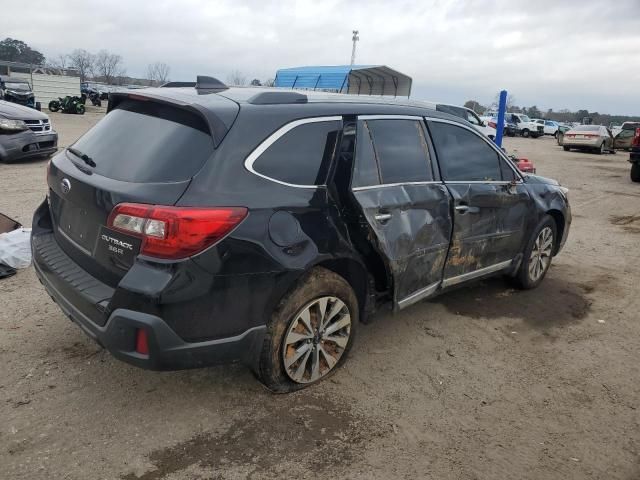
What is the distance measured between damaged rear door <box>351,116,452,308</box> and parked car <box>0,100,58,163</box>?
903 cm

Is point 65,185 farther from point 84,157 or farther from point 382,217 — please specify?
point 382,217

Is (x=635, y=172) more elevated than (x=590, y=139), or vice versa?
(x=590, y=139)

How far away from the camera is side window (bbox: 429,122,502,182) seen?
389cm

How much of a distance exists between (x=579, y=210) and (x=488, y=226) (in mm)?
6709

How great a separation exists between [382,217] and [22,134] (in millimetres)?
9479

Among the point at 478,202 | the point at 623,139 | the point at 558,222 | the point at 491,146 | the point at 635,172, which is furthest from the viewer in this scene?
the point at 623,139

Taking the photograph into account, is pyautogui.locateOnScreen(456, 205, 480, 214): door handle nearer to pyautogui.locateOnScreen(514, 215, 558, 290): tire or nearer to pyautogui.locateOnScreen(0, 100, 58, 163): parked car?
pyautogui.locateOnScreen(514, 215, 558, 290): tire

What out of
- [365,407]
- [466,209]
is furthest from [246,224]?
[466,209]

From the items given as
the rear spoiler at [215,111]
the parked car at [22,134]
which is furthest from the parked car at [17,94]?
the rear spoiler at [215,111]

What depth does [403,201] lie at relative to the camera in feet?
11.3

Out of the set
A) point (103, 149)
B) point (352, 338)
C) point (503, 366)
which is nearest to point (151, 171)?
point (103, 149)

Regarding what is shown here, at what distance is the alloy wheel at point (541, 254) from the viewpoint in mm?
5051

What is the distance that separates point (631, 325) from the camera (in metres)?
4.53

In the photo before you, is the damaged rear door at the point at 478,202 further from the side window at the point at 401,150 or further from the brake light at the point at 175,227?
the brake light at the point at 175,227
